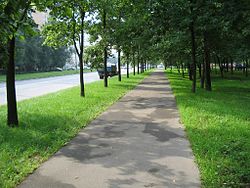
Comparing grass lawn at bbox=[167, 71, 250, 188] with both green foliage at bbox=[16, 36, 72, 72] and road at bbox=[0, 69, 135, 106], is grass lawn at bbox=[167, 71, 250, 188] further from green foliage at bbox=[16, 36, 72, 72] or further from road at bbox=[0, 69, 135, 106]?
green foliage at bbox=[16, 36, 72, 72]

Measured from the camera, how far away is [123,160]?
6.26m

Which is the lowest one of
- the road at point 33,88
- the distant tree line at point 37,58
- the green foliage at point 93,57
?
the road at point 33,88

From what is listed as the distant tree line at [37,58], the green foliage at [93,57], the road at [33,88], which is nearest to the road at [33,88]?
the road at [33,88]

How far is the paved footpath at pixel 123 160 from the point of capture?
16.9ft

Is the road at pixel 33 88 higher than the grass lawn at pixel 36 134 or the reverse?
higher

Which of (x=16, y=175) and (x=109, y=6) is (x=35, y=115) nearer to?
(x=16, y=175)

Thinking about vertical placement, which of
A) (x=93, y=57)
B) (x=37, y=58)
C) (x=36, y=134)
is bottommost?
(x=36, y=134)

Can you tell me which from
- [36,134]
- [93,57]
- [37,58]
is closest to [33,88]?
[93,57]

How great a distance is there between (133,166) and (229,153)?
1944 mm

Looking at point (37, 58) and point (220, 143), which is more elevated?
point (37, 58)

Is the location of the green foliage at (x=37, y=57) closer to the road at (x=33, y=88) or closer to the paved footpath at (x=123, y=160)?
the road at (x=33, y=88)

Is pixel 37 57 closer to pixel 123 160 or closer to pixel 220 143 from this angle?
pixel 220 143

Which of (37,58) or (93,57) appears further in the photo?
(37,58)

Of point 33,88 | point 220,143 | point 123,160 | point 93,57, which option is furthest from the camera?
point 33,88
